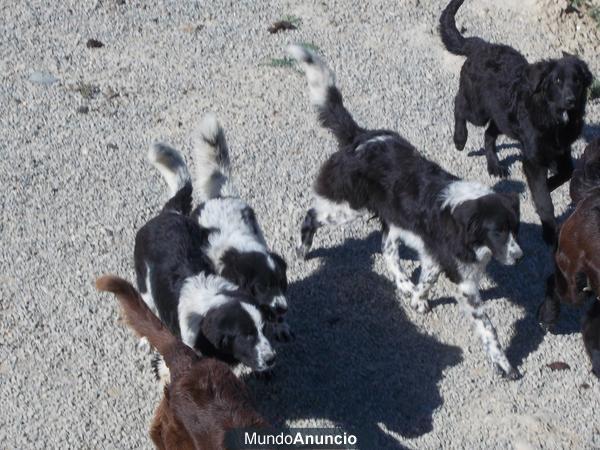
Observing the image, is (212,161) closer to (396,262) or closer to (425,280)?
(396,262)

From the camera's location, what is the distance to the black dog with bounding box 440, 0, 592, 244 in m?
8.84

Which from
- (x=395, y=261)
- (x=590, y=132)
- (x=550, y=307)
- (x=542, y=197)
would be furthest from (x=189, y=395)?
(x=590, y=132)

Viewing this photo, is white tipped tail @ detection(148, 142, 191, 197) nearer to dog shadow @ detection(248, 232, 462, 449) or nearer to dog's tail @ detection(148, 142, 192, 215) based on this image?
dog's tail @ detection(148, 142, 192, 215)

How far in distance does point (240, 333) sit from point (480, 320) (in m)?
1.92

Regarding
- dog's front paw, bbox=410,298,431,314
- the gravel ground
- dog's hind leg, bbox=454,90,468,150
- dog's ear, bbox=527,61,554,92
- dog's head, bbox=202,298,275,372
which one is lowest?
the gravel ground

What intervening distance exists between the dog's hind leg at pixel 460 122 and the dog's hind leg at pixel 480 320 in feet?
7.85

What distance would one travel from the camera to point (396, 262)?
8.34 metres

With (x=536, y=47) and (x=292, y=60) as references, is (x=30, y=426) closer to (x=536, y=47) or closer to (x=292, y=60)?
(x=292, y=60)

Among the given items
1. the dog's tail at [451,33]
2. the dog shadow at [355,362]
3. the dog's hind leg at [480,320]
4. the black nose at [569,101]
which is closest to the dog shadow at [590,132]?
the dog's tail at [451,33]

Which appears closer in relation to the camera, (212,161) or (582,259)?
(582,259)

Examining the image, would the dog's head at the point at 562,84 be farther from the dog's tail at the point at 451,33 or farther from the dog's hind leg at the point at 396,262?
the dog's hind leg at the point at 396,262

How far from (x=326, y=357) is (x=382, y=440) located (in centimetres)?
84

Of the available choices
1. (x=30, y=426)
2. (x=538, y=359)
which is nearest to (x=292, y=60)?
(x=538, y=359)

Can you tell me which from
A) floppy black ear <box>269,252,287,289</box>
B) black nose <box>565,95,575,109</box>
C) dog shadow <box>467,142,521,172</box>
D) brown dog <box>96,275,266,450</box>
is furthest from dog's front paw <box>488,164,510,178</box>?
brown dog <box>96,275,266,450</box>
